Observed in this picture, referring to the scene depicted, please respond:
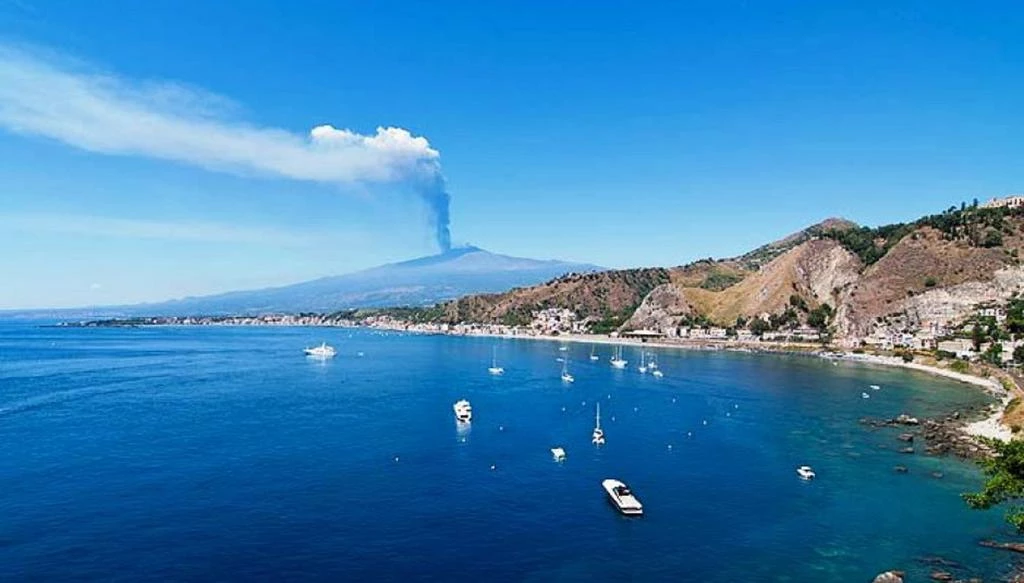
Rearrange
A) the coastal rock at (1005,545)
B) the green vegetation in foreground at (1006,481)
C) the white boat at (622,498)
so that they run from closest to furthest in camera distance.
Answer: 1. the green vegetation in foreground at (1006,481)
2. the coastal rock at (1005,545)
3. the white boat at (622,498)

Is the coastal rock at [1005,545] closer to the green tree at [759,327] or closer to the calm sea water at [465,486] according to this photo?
the calm sea water at [465,486]

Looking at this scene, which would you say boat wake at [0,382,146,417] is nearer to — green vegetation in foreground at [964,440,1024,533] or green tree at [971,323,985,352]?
green vegetation in foreground at [964,440,1024,533]

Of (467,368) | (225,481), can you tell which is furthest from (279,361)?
(225,481)

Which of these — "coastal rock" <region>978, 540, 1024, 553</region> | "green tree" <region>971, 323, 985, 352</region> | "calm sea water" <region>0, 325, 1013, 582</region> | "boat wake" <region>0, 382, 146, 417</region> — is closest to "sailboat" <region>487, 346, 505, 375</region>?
"calm sea water" <region>0, 325, 1013, 582</region>

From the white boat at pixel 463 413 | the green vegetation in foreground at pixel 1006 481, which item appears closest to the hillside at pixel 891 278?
the white boat at pixel 463 413

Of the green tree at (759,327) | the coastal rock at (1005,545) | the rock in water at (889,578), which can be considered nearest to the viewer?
the rock in water at (889,578)

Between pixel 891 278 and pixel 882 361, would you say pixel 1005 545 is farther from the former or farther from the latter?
pixel 891 278

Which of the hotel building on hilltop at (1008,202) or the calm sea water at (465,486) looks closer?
the calm sea water at (465,486)
